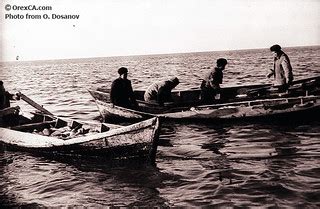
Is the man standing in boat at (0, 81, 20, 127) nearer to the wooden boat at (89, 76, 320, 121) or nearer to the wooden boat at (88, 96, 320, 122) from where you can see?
the wooden boat at (89, 76, 320, 121)

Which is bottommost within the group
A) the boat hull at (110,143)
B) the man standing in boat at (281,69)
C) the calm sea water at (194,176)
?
the calm sea water at (194,176)

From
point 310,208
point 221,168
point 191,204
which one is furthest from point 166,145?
point 310,208

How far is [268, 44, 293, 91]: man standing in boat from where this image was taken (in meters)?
8.49

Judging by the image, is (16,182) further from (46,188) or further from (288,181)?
(288,181)

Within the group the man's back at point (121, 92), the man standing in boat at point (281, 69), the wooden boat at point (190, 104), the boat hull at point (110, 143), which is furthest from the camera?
the wooden boat at point (190, 104)

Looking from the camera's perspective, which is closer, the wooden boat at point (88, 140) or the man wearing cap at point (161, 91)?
the wooden boat at point (88, 140)

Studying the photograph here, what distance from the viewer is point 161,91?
9.27 m

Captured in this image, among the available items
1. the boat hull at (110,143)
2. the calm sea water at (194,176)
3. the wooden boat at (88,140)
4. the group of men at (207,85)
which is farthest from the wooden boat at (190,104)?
the boat hull at (110,143)

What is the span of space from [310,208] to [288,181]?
33.2 inches

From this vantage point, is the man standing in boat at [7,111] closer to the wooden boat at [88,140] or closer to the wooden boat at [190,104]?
the wooden boat at [88,140]

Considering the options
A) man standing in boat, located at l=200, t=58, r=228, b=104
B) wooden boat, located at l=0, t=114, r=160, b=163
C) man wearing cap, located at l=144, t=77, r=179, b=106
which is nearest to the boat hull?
wooden boat, located at l=0, t=114, r=160, b=163

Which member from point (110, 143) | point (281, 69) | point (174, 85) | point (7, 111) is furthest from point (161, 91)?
point (7, 111)

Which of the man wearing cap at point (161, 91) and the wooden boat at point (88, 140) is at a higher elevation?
the man wearing cap at point (161, 91)

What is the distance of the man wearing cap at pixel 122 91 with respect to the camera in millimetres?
7654
